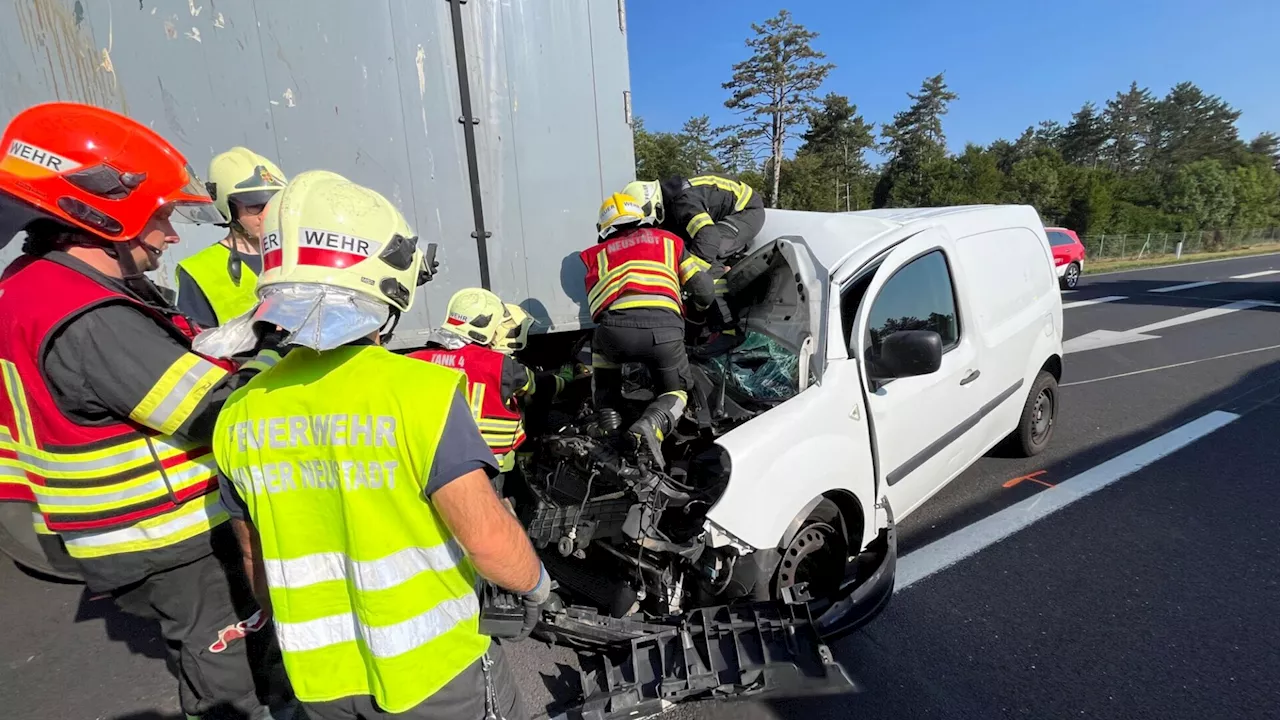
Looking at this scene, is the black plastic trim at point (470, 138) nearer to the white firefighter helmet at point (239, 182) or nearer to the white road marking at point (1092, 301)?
the white firefighter helmet at point (239, 182)

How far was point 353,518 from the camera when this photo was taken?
1.29 metres

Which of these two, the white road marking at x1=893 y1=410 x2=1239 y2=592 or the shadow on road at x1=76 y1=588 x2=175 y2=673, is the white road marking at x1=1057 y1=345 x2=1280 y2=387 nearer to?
the white road marking at x1=893 y1=410 x2=1239 y2=592

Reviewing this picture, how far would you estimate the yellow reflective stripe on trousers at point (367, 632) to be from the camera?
4.43 ft

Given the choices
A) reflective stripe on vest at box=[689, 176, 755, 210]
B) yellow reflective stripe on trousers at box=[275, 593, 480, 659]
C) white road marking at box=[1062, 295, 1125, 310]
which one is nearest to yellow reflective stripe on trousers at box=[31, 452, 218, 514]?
yellow reflective stripe on trousers at box=[275, 593, 480, 659]

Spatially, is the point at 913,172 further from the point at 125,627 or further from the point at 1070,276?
the point at 125,627

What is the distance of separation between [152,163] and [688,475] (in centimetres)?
230

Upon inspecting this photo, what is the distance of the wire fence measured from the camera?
29484mm

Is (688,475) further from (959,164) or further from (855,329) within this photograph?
(959,164)

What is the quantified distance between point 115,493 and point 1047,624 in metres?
3.71

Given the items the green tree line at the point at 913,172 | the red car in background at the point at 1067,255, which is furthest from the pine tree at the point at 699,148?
the red car in background at the point at 1067,255

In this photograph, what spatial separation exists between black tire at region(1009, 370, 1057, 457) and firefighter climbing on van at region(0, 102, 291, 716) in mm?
4735

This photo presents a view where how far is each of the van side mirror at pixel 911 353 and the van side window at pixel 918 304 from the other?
0.67 ft

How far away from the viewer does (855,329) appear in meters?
2.94

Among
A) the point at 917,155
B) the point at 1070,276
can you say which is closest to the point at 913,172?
the point at 917,155
